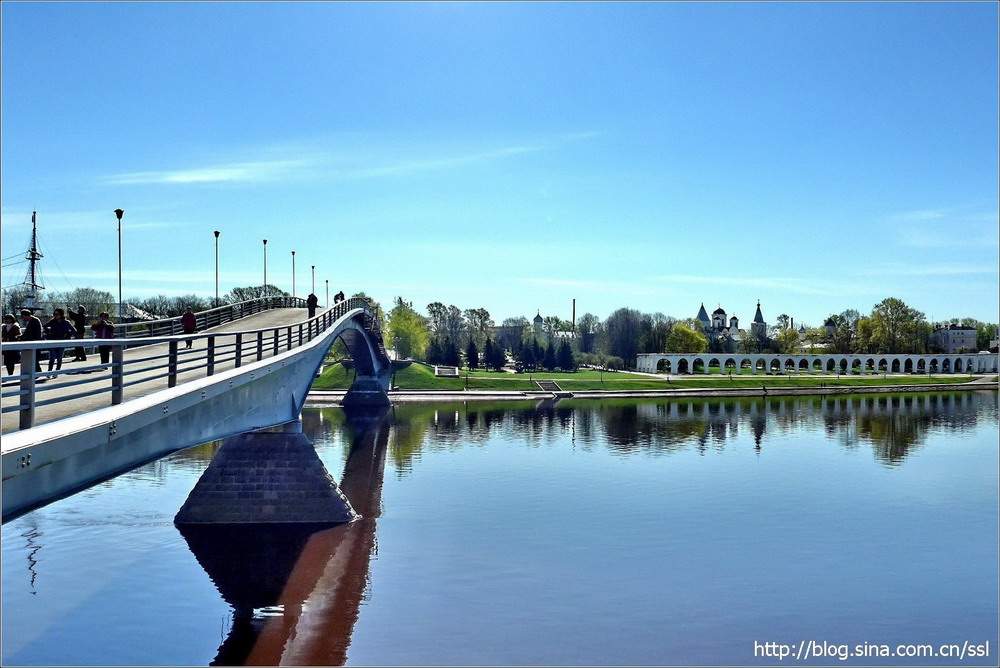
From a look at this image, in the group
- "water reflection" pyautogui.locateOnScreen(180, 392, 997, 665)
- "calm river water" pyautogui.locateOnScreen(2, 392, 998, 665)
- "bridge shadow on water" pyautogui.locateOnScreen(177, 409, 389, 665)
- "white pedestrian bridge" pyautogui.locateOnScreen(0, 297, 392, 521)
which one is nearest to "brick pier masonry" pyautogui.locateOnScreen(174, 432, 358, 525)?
"bridge shadow on water" pyautogui.locateOnScreen(177, 409, 389, 665)

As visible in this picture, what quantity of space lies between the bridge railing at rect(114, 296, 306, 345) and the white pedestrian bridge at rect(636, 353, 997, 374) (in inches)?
3368

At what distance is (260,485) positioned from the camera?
3153cm

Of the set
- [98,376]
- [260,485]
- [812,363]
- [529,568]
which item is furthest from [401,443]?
[812,363]

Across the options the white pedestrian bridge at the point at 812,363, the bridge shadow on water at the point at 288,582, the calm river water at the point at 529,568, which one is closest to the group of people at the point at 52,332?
the calm river water at the point at 529,568

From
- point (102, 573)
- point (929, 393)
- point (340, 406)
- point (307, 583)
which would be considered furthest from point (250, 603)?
point (929, 393)

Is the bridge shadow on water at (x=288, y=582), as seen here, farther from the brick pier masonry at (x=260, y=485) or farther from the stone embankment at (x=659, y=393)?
the stone embankment at (x=659, y=393)

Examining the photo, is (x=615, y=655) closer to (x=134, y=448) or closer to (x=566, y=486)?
(x=134, y=448)

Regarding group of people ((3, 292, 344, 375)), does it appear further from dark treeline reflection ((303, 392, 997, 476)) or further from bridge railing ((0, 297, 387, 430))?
dark treeline reflection ((303, 392, 997, 476))

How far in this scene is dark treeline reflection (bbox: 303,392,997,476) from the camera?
190 ft

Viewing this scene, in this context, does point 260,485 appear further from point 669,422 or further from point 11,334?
point 669,422

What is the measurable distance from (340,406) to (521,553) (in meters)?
63.4

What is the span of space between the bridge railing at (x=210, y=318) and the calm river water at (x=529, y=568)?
271 inches

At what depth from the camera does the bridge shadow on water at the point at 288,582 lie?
2039cm

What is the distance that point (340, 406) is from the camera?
89.1m
